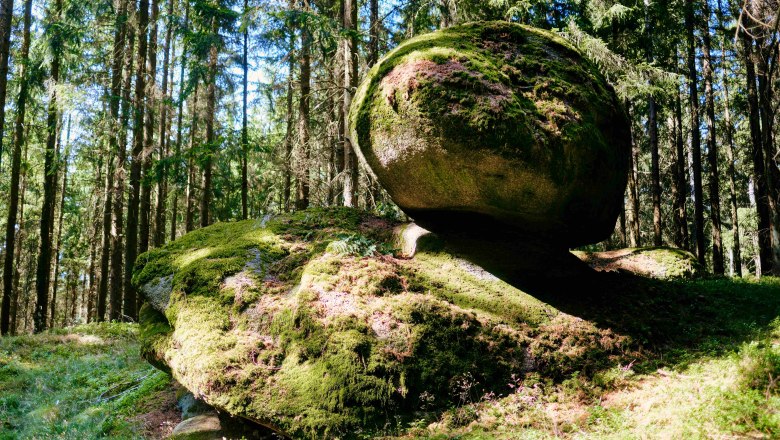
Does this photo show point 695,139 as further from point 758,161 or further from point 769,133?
point 769,133

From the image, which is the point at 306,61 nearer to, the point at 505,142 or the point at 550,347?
the point at 505,142

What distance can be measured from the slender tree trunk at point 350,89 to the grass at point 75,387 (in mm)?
5585

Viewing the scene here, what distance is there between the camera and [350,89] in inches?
435

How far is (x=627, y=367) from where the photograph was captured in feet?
16.9

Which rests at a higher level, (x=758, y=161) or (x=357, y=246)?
(x=758, y=161)

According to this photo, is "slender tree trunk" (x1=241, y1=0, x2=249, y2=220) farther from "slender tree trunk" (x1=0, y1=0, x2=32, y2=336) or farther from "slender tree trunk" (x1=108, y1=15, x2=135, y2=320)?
"slender tree trunk" (x1=0, y1=0, x2=32, y2=336)

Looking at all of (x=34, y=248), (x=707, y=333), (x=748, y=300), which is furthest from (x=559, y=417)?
(x=34, y=248)

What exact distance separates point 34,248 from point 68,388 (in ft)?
71.7

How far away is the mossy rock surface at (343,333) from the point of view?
15.5ft

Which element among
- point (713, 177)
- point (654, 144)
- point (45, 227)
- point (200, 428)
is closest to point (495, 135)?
point (200, 428)

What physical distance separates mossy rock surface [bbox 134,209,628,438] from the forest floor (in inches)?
12.3

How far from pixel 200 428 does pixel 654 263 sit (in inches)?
367

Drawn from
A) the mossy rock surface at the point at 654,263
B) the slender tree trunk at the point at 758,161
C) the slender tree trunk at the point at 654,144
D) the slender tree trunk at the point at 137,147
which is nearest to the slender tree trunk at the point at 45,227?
the slender tree trunk at the point at 137,147

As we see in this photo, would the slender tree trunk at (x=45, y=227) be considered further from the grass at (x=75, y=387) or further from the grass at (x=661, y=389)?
the grass at (x=661, y=389)
